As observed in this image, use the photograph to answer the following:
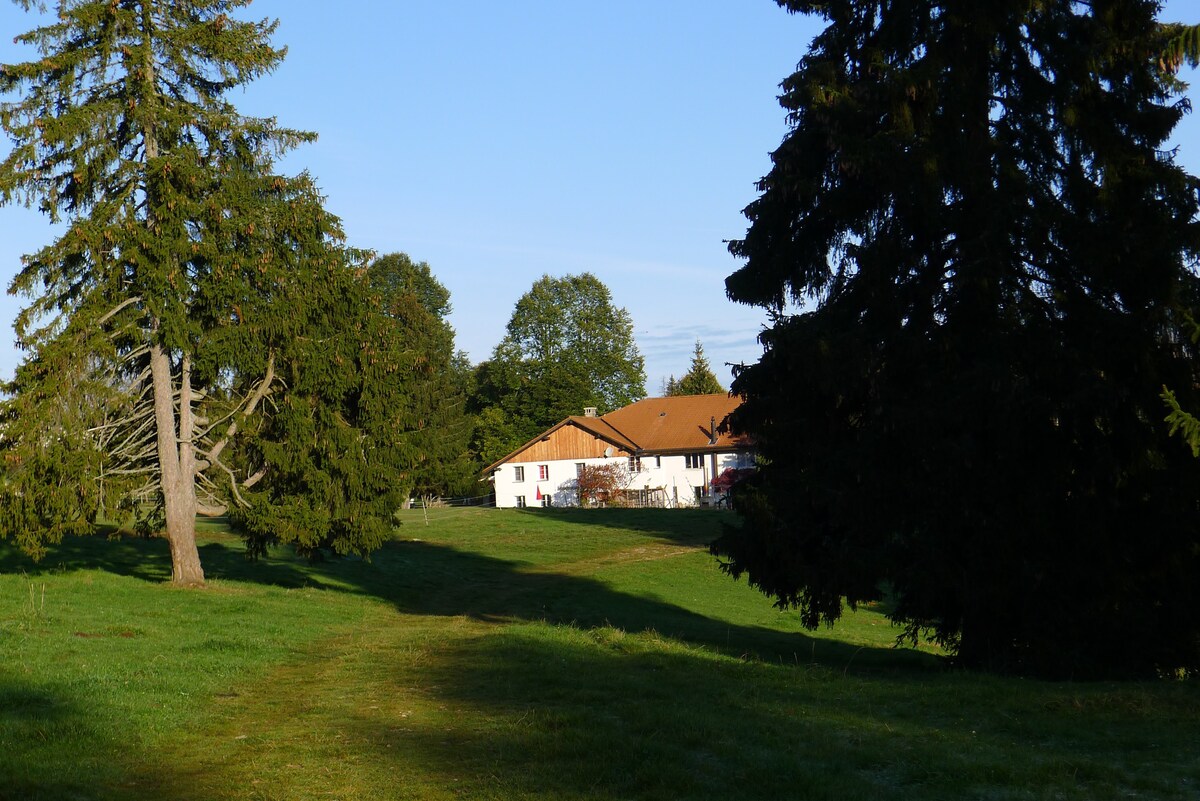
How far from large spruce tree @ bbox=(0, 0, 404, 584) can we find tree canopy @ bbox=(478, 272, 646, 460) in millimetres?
60591

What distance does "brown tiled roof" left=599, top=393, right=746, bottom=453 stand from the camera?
67.2 m

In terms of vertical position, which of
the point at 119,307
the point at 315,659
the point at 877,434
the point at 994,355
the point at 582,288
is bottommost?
the point at 315,659

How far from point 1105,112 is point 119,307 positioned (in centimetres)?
1778

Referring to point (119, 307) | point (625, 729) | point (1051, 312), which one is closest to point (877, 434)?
point (1051, 312)

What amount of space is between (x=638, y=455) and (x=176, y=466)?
47.1m

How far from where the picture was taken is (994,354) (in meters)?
14.1

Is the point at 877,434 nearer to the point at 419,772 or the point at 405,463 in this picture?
the point at 419,772

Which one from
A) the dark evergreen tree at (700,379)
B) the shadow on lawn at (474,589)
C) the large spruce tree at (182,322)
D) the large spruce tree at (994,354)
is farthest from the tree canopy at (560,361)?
the large spruce tree at (994,354)

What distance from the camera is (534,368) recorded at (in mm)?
89125

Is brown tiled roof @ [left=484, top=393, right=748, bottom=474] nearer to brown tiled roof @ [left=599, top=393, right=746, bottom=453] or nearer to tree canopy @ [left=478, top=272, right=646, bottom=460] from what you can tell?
brown tiled roof @ [left=599, top=393, right=746, bottom=453]

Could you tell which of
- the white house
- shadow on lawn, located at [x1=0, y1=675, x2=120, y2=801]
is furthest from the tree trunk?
the white house

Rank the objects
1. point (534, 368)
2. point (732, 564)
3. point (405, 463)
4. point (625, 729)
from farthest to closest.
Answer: point (534, 368), point (405, 463), point (732, 564), point (625, 729)

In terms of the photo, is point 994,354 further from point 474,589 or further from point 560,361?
point 560,361

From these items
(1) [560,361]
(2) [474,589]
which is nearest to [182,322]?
(2) [474,589]
